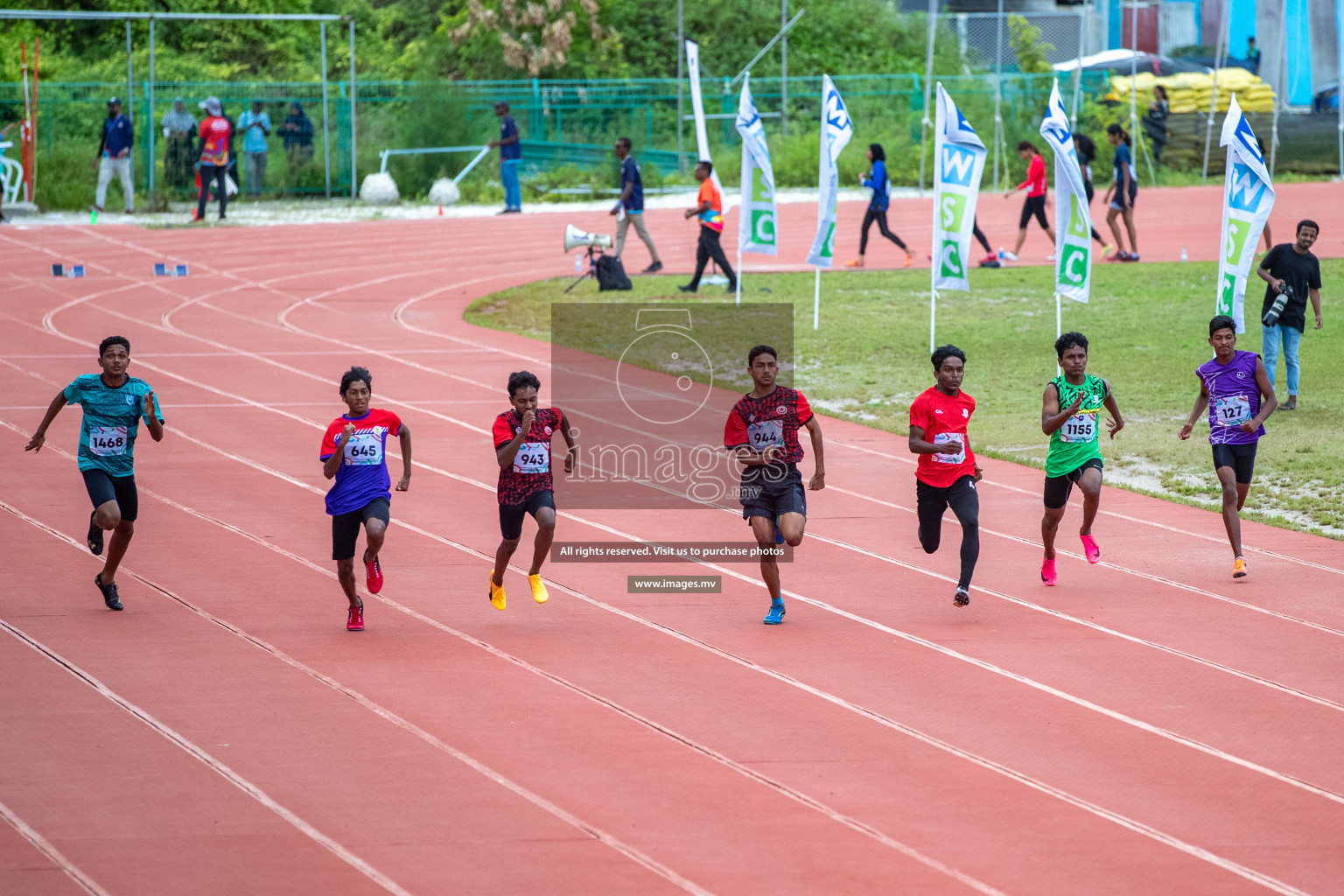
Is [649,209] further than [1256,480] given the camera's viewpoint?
Yes

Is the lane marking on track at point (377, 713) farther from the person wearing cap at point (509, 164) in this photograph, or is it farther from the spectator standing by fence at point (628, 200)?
the person wearing cap at point (509, 164)

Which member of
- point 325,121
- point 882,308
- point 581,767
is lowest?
point 581,767

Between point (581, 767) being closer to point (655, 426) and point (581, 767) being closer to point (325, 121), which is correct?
point (655, 426)

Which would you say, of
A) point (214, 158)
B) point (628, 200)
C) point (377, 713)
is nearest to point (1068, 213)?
point (628, 200)

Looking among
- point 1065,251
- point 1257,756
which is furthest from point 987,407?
point 1257,756

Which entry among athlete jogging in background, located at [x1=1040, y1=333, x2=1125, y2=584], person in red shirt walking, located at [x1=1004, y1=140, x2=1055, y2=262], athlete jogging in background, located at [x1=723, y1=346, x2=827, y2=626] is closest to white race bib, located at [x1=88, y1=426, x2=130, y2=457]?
athlete jogging in background, located at [x1=723, y1=346, x2=827, y2=626]

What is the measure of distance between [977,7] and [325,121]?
2543 cm

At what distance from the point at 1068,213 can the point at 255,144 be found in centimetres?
2260

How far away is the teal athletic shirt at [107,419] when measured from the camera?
9.21m

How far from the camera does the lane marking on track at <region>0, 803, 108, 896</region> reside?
5711 millimetres

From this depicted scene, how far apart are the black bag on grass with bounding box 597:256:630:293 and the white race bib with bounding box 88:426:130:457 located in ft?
45.5

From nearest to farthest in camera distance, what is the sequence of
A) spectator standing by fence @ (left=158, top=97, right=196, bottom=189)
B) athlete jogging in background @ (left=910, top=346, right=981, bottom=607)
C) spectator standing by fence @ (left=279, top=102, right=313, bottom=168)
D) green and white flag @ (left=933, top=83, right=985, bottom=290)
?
1. athlete jogging in background @ (left=910, top=346, right=981, bottom=607)
2. green and white flag @ (left=933, top=83, right=985, bottom=290)
3. spectator standing by fence @ (left=158, top=97, right=196, bottom=189)
4. spectator standing by fence @ (left=279, top=102, right=313, bottom=168)

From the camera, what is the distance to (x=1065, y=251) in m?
15.4

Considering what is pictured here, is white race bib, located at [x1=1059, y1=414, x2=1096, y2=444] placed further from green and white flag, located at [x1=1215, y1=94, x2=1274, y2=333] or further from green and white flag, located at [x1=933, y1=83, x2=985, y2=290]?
green and white flag, located at [x1=933, y1=83, x2=985, y2=290]
